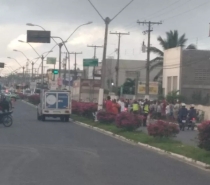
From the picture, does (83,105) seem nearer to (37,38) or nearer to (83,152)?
(37,38)

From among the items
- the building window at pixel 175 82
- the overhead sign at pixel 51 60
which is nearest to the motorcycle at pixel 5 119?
the building window at pixel 175 82

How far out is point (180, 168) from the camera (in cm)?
1748

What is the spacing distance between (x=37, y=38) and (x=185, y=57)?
15.2 meters

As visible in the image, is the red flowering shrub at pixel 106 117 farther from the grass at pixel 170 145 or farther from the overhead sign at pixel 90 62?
the overhead sign at pixel 90 62

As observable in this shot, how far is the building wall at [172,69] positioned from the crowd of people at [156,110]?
18325 mm

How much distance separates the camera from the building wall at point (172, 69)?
217 feet

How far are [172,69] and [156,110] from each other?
21.9 meters

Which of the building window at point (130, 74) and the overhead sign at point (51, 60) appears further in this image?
the building window at point (130, 74)

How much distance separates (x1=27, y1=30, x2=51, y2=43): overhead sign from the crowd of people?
17682mm

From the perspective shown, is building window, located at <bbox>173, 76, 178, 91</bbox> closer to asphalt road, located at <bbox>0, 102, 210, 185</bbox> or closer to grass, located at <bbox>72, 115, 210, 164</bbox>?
grass, located at <bbox>72, 115, 210, 164</bbox>

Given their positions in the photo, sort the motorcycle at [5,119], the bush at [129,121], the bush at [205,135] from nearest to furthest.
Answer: the bush at [205,135]
the bush at [129,121]
the motorcycle at [5,119]

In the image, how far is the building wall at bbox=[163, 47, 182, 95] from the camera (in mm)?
66062

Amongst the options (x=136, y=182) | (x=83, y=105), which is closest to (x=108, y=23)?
(x=83, y=105)

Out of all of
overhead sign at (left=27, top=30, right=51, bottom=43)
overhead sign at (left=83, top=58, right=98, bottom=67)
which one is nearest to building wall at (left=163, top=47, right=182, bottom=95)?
overhead sign at (left=83, top=58, right=98, bottom=67)
